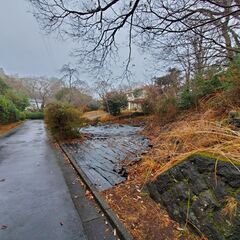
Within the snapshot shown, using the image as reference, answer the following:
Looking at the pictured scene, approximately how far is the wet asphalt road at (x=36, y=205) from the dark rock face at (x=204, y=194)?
1333 mm

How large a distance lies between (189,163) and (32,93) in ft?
161

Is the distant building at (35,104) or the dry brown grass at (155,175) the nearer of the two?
the dry brown grass at (155,175)

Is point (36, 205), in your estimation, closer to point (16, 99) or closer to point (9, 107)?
point (9, 107)

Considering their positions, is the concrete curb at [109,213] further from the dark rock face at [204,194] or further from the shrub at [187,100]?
the shrub at [187,100]

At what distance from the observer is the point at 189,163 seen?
107 inches

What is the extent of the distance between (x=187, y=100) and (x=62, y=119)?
20.9ft

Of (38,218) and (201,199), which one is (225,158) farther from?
(38,218)

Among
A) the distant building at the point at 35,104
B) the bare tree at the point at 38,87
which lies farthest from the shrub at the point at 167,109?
the distant building at the point at 35,104

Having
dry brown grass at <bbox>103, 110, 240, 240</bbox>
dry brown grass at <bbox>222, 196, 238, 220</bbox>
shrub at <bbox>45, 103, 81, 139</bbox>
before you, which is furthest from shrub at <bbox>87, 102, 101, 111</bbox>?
dry brown grass at <bbox>222, 196, 238, 220</bbox>

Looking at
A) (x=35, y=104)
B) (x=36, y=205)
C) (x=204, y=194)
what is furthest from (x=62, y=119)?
(x=35, y=104)

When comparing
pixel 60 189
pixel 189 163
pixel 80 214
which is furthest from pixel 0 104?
pixel 189 163

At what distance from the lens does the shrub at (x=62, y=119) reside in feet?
31.4

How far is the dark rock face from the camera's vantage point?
2119 mm

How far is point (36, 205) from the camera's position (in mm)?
3471
